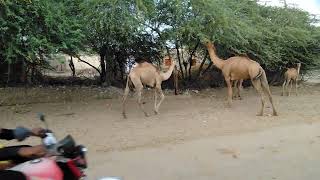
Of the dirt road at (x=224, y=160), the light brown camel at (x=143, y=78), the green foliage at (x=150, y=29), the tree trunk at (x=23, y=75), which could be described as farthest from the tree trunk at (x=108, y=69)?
the dirt road at (x=224, y=160)

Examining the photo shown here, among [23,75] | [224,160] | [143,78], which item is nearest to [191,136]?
[224,160]

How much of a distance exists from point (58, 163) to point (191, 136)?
6.99 m

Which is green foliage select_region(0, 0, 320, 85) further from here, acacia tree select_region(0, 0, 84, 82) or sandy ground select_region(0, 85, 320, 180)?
sandy ground select_region(0, 85, 320, 180)

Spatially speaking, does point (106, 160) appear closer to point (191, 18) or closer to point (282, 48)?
point (191, 18)

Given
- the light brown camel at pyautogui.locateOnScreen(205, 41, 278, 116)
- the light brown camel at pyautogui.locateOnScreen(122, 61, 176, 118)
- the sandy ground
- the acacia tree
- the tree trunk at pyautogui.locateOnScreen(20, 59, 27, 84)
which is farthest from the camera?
the tree trunk at pyautogui.locateOnScreen(20, 59, 27, 84)

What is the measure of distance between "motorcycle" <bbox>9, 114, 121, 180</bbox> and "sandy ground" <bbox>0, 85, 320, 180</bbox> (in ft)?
11.4

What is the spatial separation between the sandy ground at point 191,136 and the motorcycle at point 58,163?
11.4 ft

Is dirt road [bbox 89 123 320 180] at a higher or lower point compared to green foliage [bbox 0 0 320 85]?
lower

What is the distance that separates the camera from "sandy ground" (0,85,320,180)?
7621 millimetres

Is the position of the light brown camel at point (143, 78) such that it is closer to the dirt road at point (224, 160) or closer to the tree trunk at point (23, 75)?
the dirt road at point (224, 160)

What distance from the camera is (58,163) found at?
142 inches

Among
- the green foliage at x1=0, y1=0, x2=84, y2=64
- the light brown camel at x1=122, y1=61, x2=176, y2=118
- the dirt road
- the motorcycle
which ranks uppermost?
the green foliage at x1=0, y1=0, x2=84, y2=64

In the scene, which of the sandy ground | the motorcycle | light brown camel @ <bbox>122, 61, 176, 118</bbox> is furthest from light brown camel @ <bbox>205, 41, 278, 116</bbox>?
the motorcycle

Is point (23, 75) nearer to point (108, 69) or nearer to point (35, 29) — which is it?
point (108, 69)
